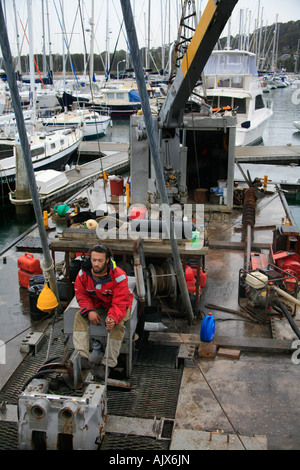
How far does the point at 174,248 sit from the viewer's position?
6766 millimetres

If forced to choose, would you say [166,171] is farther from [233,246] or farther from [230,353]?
[230,353]

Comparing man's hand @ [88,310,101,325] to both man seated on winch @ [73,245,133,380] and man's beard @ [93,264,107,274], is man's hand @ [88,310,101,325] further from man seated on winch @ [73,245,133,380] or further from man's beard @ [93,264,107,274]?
man's beard @ [93,264,107,274]

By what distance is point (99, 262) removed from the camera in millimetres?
5332

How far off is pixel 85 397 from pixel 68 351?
116 cm

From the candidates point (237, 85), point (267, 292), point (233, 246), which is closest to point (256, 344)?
point (267, 292)

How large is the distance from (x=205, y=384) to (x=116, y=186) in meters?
10.4

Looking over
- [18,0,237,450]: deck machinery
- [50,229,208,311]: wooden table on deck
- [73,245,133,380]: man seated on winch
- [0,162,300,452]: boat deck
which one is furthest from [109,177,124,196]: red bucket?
[73,245,133,380]: man seated on winch

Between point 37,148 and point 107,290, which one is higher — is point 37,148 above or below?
below

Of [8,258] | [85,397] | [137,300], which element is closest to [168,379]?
[137,300]

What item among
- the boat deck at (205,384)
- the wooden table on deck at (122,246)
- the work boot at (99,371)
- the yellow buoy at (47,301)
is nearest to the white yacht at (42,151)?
the wooden table on deck at (122,246)

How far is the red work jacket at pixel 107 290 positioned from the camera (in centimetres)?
550

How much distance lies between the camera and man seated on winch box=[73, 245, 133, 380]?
17.9 ft

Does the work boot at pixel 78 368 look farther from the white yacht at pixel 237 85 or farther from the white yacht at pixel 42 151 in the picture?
the white yacht at pixel 237 85

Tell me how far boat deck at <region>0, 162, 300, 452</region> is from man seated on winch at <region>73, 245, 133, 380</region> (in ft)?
2.89
